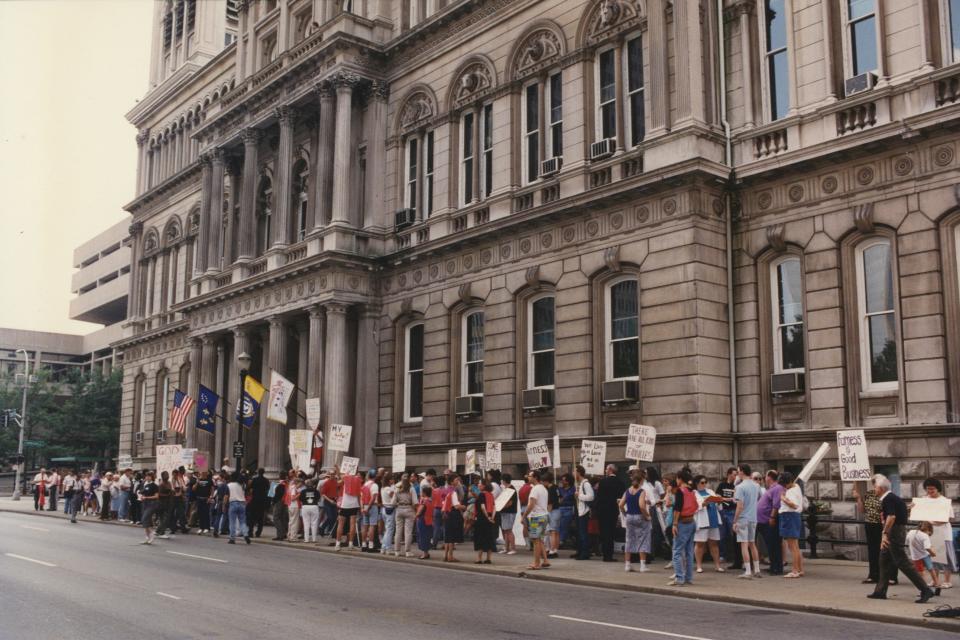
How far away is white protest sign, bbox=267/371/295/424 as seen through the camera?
104 ft

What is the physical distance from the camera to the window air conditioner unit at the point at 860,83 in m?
21.2

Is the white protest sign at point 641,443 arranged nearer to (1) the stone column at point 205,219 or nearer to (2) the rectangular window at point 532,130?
(2) the rectangular window at point 532,130

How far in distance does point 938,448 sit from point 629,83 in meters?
12.3

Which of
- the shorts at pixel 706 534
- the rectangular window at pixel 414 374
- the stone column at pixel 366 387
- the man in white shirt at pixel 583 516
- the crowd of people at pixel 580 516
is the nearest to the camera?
the crowd of people at pixel 580 516

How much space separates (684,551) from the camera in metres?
16.6

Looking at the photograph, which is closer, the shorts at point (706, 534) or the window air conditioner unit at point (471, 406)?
the shorts at point (706, 534)

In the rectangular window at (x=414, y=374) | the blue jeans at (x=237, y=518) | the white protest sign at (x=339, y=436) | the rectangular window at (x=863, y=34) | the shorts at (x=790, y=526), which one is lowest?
the blue jeans at (x=237, y=518)

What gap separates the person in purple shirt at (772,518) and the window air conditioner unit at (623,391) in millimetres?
6557

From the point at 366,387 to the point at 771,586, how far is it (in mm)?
19302

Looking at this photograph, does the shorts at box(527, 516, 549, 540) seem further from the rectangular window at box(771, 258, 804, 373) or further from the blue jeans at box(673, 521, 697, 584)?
the rectangular window at box(771, 258, 804, 373)

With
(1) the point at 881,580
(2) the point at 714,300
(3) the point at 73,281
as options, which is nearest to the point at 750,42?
(2) the point at 714,300

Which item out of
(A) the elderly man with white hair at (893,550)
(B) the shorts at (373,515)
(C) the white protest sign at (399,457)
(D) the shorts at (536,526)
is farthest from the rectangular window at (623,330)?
(A) the elderly man with white hair at (893,550)

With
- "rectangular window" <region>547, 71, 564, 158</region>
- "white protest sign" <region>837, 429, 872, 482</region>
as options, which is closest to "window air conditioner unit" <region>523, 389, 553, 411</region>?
"rectangular window" <region>547, 71, 564, 158</region>

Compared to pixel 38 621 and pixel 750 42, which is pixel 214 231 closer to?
pixel 750 42
